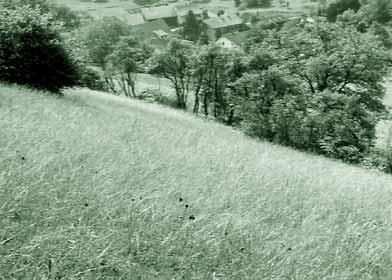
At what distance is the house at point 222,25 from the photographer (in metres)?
82.4

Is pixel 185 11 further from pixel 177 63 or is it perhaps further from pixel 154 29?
pixel 177 63

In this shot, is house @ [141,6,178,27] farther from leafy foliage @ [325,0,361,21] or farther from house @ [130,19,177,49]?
leafy foliage @ [325,0,361,21]

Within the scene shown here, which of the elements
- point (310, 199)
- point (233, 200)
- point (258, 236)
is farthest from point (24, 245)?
point (310, 199)

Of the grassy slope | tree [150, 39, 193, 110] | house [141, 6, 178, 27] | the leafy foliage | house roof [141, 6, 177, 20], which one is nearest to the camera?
the grassy slope

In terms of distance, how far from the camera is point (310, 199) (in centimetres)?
650

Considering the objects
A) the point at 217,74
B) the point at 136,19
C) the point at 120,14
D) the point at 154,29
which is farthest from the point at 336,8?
the point at 217,74

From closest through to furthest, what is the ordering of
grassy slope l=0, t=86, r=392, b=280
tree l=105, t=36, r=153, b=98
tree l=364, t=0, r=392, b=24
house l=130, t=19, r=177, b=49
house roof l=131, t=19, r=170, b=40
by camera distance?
1. grassy slope l=0, t=86, r=392, b=280
2. tree l=105, t=36, r=153, b=98
3. tree l=364, t=0, r=392, b=24
4. house l=130, t=19, r=177, b=49
5. house roof l=131, t=19, r=170, b=40

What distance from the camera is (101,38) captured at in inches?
1907

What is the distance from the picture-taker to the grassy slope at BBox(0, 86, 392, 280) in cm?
323

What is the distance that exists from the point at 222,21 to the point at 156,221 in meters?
84.6

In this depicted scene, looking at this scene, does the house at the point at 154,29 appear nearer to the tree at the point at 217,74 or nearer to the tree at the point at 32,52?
the tree at the point at 217,74

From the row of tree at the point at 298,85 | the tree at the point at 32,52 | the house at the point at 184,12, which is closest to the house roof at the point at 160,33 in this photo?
the house at the point at 184,12

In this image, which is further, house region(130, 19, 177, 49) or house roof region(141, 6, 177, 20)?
house roof region(141, 6, 177, 20)

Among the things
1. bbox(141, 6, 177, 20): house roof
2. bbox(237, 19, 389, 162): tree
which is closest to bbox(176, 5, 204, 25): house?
bbox(141, 6, 177, 20): house roof
